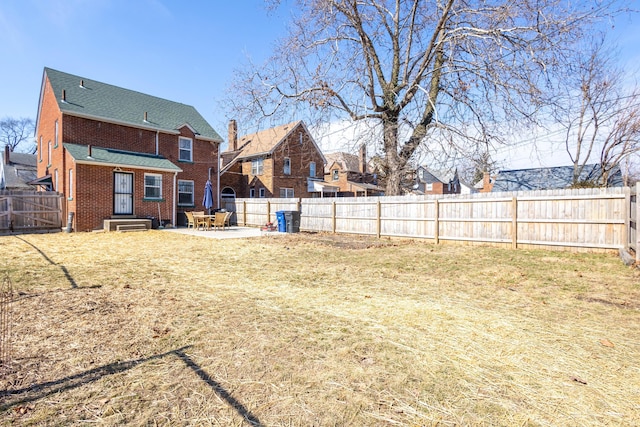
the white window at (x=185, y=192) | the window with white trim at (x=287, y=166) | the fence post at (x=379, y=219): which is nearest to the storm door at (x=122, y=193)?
the white window at (x=185, y=192)

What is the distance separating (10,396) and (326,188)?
2917 cm

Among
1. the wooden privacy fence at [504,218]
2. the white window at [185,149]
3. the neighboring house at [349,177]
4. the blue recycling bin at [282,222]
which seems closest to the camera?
the wooden privacy fence at [504,218]

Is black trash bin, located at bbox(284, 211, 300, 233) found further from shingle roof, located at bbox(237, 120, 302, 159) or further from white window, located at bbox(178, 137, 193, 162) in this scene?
shingle roof, located at bbox(237, 120, 302, 159)

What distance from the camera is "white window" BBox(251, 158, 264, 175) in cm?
2873

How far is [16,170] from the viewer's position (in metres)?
36.8

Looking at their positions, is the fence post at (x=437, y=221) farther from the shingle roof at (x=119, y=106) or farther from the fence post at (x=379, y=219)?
the shingle roof at (x=119, y=106)

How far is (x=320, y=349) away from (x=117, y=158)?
1815 cm

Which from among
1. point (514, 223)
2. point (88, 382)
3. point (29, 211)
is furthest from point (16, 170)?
point (514, 223)

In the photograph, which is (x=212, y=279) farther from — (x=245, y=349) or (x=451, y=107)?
(x=451, y=107)

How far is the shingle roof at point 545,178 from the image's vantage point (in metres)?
25.8

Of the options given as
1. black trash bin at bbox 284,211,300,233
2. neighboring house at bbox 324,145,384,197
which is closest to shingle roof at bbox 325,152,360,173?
neighboring house at bbox 324,145,384,197

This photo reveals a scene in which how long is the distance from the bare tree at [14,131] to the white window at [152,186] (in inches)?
1957

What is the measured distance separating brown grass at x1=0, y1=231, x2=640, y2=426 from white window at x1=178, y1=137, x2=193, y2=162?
16.3m

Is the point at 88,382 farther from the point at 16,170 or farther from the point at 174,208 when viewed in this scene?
the point at 16,170
